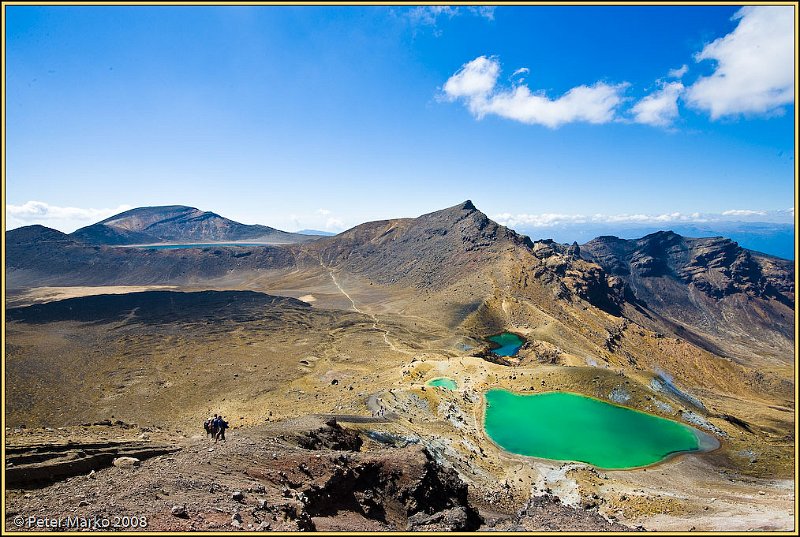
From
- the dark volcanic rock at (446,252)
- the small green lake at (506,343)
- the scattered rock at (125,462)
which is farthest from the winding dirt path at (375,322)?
the scattered rock at (125,462)

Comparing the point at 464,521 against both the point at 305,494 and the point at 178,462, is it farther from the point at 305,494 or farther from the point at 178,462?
the point at 178,462

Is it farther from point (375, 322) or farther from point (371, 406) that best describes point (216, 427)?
point (375, 322)

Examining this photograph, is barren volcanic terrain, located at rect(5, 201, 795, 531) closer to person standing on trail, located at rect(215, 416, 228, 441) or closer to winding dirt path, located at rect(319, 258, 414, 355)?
winding dirt path, located at rect(319, 258, 414, 355)

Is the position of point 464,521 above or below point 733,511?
above

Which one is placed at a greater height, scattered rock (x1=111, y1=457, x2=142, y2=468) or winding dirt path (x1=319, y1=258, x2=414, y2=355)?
scattered rock (x1=111, y1=457, x2=142, y2=468)

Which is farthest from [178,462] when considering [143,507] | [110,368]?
[110,368]

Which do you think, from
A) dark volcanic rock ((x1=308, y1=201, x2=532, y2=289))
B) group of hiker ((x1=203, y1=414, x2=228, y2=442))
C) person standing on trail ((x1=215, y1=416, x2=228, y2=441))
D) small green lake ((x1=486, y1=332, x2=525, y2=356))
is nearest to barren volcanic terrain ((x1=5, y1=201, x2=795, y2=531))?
group of hiker ((x1=203, y1=414, x2=228, y2=442))
